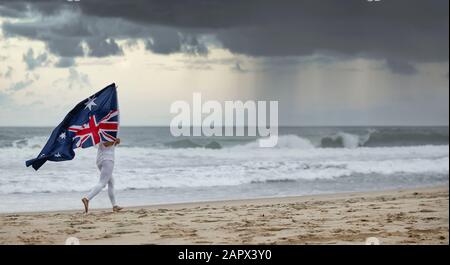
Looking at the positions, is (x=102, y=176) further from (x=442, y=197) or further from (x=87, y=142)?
(x=442, y=197)

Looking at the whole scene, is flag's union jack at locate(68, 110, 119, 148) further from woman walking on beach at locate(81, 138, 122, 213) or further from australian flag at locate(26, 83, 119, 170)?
woman walking on beach at locate(81, 138, 122, 213)

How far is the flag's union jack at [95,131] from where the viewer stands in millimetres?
10188

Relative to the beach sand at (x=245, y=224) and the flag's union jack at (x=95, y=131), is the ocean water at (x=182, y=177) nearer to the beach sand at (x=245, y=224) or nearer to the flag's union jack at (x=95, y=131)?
the beach sand at (x=245, y=224)

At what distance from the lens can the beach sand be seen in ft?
27.4

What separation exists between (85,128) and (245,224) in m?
3.20

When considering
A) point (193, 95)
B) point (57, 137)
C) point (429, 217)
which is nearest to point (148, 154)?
point (193, 95)

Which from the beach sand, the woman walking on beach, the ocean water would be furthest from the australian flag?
the ocean water

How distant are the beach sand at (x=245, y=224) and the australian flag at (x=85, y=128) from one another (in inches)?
44.8

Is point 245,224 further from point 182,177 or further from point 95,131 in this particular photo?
point 182,177

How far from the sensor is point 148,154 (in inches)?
928

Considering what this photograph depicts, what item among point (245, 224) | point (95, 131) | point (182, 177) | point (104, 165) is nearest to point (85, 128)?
point (95, 131)

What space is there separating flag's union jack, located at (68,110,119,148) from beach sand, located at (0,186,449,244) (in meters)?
1.30

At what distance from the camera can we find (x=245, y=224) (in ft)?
31.2

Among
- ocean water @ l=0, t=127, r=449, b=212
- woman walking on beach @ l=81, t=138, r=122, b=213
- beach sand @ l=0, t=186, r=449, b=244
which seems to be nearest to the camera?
beach sand @ l=0, t=186, r=449, b=244
